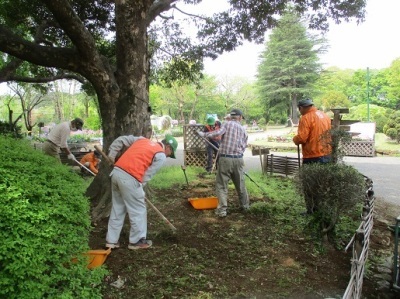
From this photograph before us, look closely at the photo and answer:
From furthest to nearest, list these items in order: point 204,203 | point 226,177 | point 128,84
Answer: point 204,203 < point 226,177 < point 128,84

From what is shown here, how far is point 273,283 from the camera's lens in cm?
309

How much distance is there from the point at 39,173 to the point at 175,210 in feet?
9.55

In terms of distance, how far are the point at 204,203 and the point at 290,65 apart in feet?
118

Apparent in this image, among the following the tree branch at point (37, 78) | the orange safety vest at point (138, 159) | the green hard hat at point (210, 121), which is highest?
the tree branch at point (37, 78)

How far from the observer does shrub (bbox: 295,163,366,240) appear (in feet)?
11.5

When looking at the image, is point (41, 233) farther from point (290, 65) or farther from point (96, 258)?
point (290, 65)

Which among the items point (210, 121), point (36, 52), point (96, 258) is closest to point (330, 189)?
point (96, 258)

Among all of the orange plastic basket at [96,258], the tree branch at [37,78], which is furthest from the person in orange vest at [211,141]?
the orange plastic basket at [96,258]

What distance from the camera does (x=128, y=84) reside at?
461 centimetres

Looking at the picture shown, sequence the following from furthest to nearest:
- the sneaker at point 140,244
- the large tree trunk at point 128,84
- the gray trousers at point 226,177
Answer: the gray trousers at point 226,177
the large tree trunk at point 128,84
the sneaker at point 140,244

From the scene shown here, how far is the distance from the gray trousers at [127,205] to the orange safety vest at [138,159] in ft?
0.20

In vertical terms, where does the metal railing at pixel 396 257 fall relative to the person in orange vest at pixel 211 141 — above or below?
below

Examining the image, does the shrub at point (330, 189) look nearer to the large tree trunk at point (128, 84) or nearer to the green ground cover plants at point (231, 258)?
the green ground cover plants at point (231, 258)

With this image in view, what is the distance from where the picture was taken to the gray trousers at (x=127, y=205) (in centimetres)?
343
